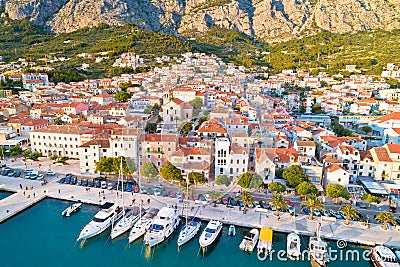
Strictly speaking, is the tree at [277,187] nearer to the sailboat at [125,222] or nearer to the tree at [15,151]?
the sailboat at [125,222]

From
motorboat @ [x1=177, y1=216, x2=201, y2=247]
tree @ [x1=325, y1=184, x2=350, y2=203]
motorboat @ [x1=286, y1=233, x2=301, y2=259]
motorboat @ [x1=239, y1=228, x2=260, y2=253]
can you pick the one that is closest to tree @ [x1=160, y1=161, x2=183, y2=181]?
motorboat @ [x1=177, y1=216, x2=201, y2=247]

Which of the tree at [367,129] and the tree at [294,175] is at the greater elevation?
the tree at [367,129]

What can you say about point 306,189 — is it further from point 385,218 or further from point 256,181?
point 385,218

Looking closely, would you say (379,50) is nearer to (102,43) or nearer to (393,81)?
(393,81)

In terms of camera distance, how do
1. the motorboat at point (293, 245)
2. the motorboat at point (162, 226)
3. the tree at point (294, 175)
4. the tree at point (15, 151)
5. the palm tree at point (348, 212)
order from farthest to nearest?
the tree at point (15, 151)
the tree at point (294, 175)
the palm tree at point (348, 212)
the motorboat at point (162, 226)
the motorboat at point (293, 245)

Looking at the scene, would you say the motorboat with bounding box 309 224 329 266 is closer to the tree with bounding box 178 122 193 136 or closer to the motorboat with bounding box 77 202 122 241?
the tree with bounding box 178 122 193 136

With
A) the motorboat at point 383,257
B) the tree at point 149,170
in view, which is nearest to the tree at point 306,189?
the motorboat at point 383,257

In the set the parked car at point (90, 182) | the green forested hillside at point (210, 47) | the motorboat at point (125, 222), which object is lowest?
the motorboat at point (125, 222)
